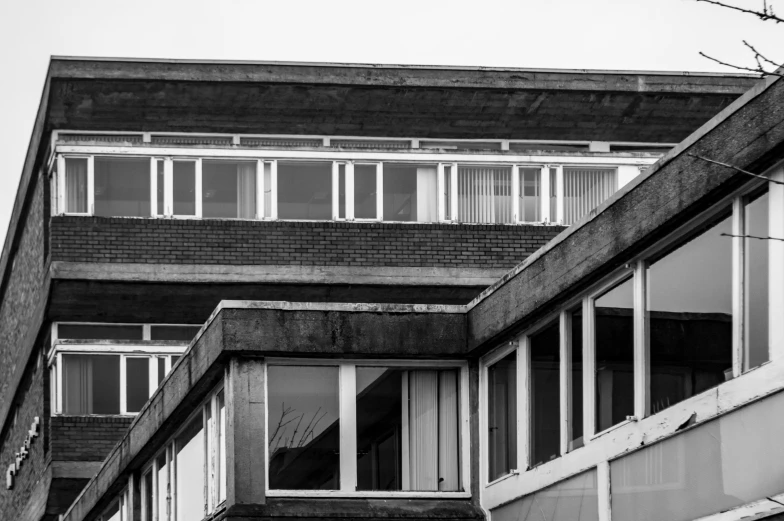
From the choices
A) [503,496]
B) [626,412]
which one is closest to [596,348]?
[626,412]

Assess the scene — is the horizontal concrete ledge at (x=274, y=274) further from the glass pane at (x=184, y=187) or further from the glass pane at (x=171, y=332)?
the glass pane at (x=171, y=332)

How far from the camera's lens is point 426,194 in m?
26.6

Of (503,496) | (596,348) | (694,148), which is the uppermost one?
(694,148)

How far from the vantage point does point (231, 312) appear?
52.0ft

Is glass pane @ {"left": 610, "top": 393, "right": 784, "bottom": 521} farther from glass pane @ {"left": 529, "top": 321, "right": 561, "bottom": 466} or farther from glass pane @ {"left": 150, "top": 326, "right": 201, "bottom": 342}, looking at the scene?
glass pane @ {"left": 150, "top": 326, "right": 201, "bottom": 342}

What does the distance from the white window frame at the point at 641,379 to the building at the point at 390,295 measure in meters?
0.03

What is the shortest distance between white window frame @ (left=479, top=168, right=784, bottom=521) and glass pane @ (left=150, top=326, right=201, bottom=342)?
11516mm

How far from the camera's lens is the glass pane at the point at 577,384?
14.1 meters

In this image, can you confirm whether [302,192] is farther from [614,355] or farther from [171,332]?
[614,355]

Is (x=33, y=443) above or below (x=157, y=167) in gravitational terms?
below

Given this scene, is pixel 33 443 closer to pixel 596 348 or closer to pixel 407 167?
pixel 407 167

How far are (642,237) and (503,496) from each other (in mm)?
3877

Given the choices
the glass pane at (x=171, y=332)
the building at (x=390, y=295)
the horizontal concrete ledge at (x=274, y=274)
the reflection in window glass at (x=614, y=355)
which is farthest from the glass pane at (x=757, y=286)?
the glass pane at (x=171, y=332)

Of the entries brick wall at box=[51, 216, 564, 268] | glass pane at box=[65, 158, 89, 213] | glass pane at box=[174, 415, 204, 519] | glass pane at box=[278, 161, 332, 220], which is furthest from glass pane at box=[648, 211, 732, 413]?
glass pane at box=[65, 158, 89, 213]
